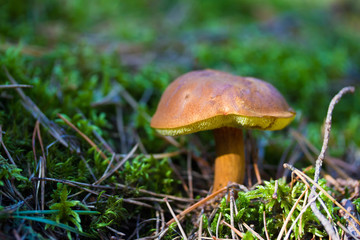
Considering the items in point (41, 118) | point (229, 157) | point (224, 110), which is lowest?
point (229, 157)

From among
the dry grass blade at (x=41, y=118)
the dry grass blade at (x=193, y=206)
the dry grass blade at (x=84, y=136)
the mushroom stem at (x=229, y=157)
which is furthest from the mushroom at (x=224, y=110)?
the dry grass blade at (x=41, y=118)

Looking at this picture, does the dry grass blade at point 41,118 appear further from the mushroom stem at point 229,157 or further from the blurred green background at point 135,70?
the mushroom stem at point 229,157

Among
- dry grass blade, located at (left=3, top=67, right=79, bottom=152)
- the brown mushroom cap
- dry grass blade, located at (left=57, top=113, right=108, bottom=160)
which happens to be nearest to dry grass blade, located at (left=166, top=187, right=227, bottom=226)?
the brown mushroom cap

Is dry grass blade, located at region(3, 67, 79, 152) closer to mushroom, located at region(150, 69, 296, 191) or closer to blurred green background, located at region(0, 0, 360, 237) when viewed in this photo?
blurred green background, located at region(0, 0, 360, 237)

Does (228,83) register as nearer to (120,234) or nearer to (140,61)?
(120,234)

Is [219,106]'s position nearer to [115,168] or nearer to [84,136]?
[115,168]

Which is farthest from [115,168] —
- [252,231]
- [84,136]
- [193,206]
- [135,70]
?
[135,70]

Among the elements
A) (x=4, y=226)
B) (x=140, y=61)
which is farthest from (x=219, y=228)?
(x=140, y=61)
